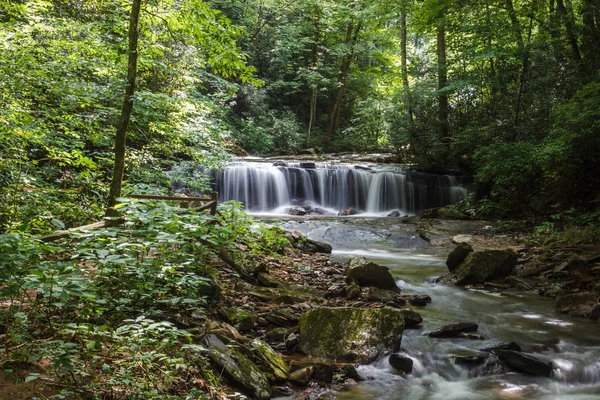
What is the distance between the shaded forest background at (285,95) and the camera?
250 inches

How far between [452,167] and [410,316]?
12.9 m

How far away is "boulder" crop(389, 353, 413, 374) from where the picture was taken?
4.74 m

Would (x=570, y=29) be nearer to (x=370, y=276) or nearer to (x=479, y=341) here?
(x=370, y=276)

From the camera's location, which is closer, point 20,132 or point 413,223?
point 20,132

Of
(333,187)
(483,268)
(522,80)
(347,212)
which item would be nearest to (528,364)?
(483,268)

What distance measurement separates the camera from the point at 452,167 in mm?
17422

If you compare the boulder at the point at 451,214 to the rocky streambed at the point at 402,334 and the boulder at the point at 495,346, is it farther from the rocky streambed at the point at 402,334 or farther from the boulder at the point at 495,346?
the boulder at the point at 495,346

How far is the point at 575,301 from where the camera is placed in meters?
6.59

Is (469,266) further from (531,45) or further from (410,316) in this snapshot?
(531,45)

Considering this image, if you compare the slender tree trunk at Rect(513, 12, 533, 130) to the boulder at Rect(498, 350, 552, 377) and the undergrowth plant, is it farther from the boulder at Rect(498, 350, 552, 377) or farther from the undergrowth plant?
the undergrowth plant

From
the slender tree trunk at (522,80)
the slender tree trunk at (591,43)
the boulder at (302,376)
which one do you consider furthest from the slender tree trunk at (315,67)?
the boulder at (302,376)

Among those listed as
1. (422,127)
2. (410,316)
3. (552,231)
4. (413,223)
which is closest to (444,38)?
(422,127)

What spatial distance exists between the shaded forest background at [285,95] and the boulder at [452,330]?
4270 mm

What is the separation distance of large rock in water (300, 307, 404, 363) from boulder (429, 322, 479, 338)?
705mm
